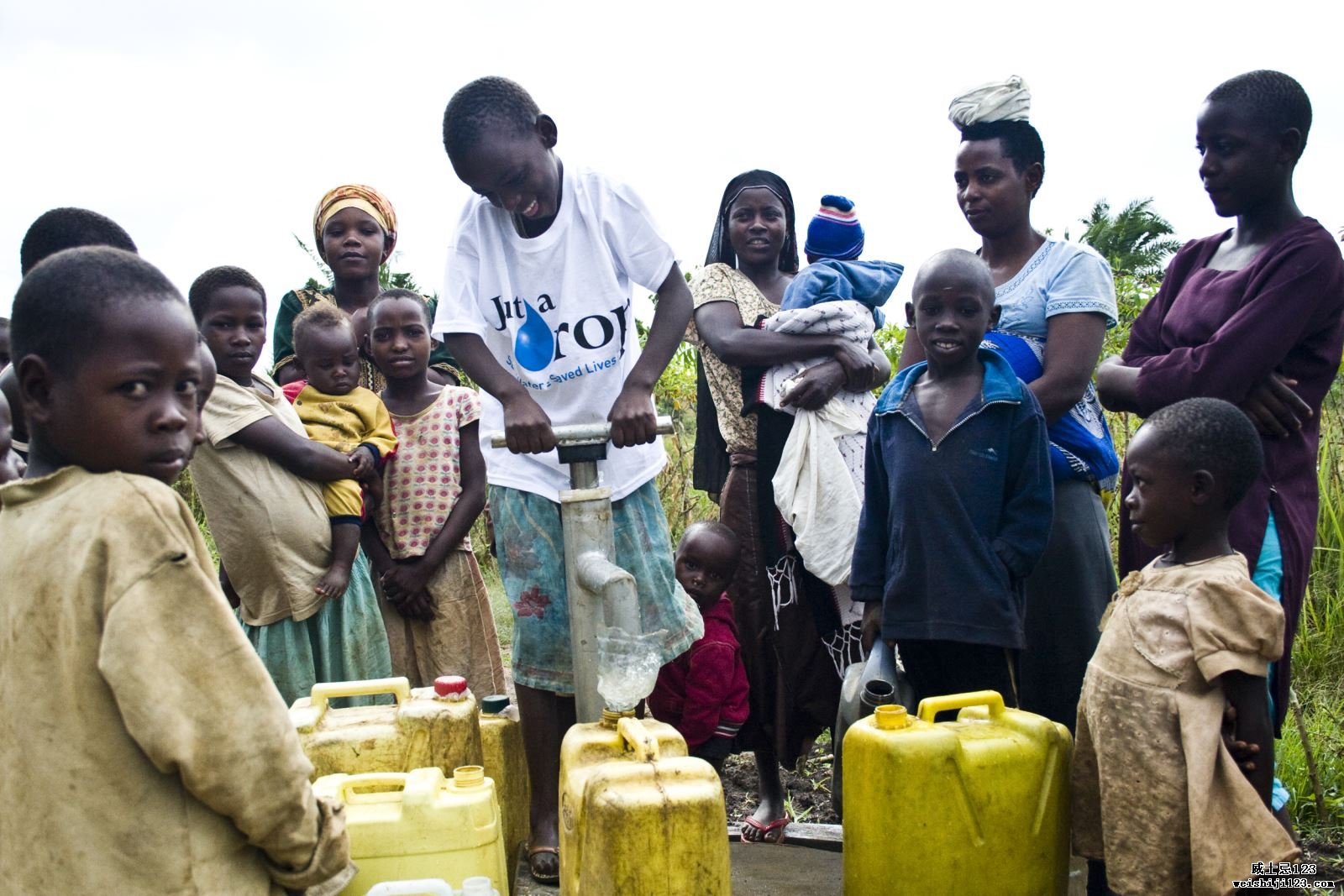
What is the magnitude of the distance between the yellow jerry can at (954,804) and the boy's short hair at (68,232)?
6.67 feet

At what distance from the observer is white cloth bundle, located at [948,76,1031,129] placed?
10.3ft

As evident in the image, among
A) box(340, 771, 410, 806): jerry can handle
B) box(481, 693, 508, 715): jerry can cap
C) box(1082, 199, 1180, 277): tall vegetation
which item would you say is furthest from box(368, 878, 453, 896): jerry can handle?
box(1082, 199, 1180, 277): tall vegetation

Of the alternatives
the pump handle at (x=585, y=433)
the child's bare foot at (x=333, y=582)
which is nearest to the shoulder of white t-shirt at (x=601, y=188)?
the pump handle at (x=585, y=433)

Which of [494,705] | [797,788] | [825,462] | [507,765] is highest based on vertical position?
[825,462]

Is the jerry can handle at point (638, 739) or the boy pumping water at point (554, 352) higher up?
the boy pumping water at point (554, 352)

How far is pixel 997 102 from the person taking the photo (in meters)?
3.13

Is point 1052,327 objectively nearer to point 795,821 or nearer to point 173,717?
point 795,821

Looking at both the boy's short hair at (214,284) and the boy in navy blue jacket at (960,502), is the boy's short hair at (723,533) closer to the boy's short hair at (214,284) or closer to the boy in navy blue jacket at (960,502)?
the boy in navy blue jacket at (960,502)

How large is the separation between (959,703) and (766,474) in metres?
1.28

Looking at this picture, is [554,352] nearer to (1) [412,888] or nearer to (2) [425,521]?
(2) [425,521]

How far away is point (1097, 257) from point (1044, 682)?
3.75 ft

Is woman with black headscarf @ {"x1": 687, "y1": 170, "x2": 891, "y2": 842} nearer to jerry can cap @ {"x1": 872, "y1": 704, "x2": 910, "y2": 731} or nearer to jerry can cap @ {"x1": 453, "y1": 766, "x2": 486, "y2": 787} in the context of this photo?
jerry can cap @ {"x1": 872, "y1": 704, "x2": 910, "y2": 731}

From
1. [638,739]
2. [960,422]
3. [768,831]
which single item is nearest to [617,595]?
[638,739]

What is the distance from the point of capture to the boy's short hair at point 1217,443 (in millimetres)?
2330
